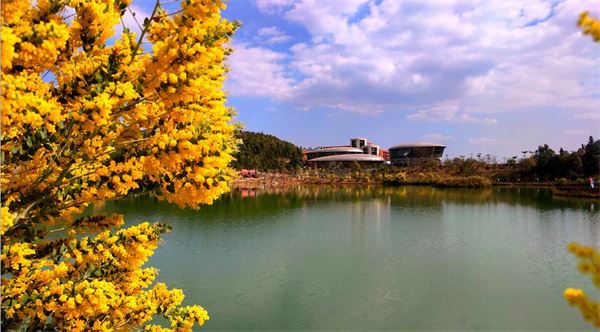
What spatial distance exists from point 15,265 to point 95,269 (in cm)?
92

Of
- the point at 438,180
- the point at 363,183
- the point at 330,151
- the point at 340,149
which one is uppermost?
the point at 340,149

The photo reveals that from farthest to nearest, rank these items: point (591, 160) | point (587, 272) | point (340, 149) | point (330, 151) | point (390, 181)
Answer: point (330, 151), point (340, 149), point (390, 181), point (591, 160), point (587, 272)

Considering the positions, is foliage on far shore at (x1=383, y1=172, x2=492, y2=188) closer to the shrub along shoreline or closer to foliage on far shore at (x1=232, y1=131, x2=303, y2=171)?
the shrub along shoreline

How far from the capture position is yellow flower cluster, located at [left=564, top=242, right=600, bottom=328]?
1963mm

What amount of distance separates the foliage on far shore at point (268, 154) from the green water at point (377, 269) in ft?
236

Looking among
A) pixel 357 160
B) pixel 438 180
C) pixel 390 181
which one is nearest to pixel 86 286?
pixel 438 180

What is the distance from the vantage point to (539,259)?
20.2 m

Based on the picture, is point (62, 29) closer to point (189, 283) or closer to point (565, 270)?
point (189, 283)

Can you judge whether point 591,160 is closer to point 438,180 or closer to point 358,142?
point 438,180

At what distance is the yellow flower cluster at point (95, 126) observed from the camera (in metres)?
3.58

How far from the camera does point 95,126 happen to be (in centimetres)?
366

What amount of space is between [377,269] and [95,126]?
1637cm

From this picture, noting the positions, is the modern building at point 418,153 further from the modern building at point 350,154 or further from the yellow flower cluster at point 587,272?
the yellow flower cluster at point 587,272

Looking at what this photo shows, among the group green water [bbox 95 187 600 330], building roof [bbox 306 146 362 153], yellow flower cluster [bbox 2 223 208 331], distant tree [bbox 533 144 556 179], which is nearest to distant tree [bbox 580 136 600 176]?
distant tree [bbox 533 144 556 179]
